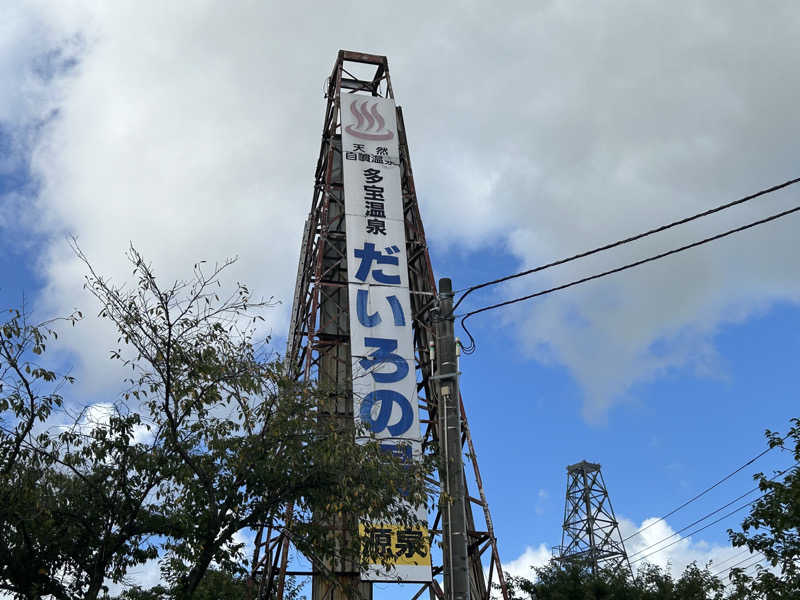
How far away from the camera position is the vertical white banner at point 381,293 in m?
21.4

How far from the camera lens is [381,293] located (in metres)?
24.3

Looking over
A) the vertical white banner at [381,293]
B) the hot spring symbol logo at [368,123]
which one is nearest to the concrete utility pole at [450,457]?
the vertical white banner at [381,293]

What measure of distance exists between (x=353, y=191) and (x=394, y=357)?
624cm

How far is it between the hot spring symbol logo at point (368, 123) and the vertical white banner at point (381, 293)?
0.04m

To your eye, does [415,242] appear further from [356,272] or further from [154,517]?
[154,517]

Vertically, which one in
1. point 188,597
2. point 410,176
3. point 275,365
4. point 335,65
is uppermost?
point 335,65

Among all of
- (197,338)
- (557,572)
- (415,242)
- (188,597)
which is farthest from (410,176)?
(188,597)

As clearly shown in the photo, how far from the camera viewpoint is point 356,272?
24453 millimetres

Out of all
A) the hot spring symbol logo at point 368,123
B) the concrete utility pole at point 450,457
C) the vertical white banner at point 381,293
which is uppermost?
the hot spring symbol logo at point 368,123

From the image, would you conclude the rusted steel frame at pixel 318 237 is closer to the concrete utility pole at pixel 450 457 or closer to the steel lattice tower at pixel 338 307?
the steel lattice tower at pixel 338 307

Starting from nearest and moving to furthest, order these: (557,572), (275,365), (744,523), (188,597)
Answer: (188,597) < (275,365) < (744,523) < (557,572)

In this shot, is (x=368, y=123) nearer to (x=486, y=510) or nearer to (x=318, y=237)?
(x=318, y=237)

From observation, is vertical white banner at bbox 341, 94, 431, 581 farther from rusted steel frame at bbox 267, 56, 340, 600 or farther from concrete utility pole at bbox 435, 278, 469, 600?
concrete utility pole at bbox 435, 278, 469, 600

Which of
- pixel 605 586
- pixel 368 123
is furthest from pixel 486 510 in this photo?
pixel 368 123
